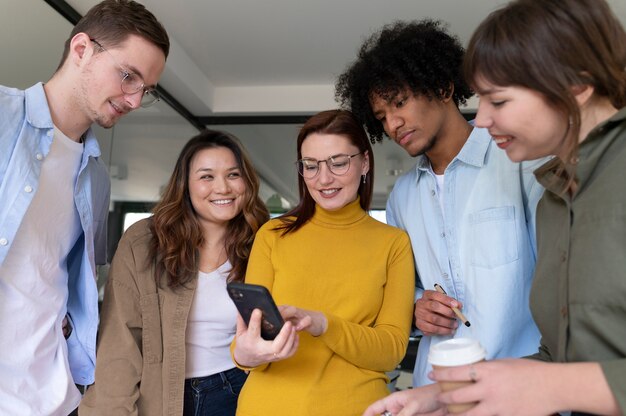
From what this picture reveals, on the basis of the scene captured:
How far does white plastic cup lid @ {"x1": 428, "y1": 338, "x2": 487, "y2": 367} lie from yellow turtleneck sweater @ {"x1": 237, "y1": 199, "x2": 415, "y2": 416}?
490 mm

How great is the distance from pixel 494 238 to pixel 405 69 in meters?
0.59

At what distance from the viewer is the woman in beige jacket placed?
159cm

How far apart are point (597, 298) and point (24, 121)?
4.55ft

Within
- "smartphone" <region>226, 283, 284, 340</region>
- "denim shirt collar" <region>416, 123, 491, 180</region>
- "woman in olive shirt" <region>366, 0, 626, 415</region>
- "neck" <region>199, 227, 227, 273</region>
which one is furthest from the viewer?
"neck" <region>199, 227, 227, 273</region>

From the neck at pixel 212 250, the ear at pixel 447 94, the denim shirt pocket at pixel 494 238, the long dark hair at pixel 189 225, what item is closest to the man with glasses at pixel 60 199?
the long dark hair at pixel 189 225

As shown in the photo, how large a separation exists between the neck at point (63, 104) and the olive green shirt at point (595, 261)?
1292mm

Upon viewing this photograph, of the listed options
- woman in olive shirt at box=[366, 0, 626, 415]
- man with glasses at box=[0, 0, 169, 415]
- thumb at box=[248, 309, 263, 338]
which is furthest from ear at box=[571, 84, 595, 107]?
man with glasses at box=[0, 0, 169, 415]

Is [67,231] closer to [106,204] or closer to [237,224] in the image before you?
[106,204]

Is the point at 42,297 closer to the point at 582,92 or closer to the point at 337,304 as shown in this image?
the point at 337,304

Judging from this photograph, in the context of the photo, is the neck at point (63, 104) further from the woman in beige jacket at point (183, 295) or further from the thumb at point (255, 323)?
the thumb at point (255, 323)

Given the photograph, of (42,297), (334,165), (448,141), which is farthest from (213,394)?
(448,141)

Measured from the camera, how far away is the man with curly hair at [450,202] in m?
1.32

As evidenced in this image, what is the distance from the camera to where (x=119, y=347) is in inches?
63.2

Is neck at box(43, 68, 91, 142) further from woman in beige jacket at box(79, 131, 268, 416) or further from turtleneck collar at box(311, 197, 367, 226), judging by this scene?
turtleneck collar at box(311, 197, 367, 226)
